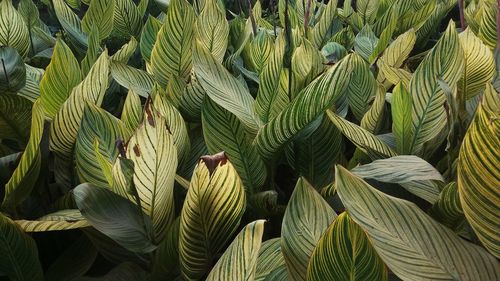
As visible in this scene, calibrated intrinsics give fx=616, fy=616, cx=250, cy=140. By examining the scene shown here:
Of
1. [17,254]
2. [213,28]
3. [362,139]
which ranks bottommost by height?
[17,254]

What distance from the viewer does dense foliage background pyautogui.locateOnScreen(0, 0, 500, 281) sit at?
0.69 m

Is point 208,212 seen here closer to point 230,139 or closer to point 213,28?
point 230,139

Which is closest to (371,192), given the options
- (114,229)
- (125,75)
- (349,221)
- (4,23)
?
(349,221)

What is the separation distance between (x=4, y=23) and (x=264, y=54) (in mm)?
716

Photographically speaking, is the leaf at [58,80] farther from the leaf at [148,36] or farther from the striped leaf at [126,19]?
the striped leaf at [126,19]

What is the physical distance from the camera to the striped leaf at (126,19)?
6.28ft

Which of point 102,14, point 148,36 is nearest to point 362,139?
point 148,36

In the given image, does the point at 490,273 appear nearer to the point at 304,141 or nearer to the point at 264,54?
the point at 304,141

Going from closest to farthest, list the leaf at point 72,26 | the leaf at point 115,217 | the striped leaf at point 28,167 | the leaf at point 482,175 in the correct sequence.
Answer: the leaf at point 482,175 < the leaf at point 115,217 < the striped leaf at point 28,167 < the leaf at point 72,26

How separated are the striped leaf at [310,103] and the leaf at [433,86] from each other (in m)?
0.17

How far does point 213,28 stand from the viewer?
4.78 ft

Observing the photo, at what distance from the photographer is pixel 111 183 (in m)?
0.99

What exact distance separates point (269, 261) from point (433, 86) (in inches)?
18.1

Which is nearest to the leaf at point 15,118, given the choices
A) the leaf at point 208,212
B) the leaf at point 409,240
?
the leaf at point 208,212
